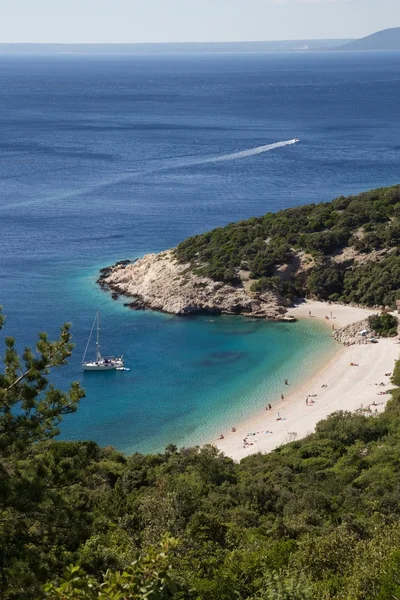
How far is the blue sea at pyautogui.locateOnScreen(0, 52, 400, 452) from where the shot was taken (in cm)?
3841

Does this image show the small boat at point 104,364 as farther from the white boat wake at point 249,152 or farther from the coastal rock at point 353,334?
the white boat wake at point 249,152

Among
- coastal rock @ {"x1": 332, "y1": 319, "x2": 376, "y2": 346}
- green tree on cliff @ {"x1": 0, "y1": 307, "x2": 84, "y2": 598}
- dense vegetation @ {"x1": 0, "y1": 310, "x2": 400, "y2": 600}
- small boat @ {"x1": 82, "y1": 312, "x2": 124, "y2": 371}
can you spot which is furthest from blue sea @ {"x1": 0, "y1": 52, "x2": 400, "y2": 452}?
green tree on cliff @ {"x1": 0, "y1": 307, "x2": 84, "y2": 598}

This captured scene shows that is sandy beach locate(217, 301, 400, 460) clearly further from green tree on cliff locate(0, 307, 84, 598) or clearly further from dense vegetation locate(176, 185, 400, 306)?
green tree on cliff locate(0, 307, 84, 598)

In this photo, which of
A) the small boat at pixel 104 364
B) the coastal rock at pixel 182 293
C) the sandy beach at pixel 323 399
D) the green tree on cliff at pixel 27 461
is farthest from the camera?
the coastal rock at pixel 182 293

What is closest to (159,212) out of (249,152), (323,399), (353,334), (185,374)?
(249,152)

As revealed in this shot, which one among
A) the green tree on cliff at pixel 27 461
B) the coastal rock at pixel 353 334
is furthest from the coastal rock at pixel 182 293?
the green tree on cliff at pixel 27 461

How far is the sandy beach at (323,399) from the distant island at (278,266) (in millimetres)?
7276

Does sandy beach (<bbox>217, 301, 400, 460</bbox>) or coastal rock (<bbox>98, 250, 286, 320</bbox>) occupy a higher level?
coastal rock (<bbox>98, 250, 286, 320</bbox>)

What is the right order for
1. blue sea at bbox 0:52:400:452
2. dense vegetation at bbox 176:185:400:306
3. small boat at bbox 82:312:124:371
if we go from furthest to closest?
dense vegetation at bbox 176:185:400:306 < small boat at bbox 82:312:124:371 < blue sea at bbox 0:52:400:452

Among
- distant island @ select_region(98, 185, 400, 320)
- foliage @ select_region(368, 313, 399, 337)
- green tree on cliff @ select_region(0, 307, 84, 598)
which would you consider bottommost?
foliage @ select_region(368, 313, 399, 337)

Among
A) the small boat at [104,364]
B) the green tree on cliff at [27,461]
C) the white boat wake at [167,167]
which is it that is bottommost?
the small boat at [104,364]

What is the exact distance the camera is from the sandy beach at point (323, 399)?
33281 millimetres

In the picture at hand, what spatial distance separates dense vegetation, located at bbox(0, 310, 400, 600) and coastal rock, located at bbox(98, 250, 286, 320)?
2429 centimetres

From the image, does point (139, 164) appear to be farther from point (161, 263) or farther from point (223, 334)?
point (223, 334)
